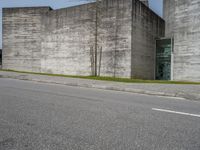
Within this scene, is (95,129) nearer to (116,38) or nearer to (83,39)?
(116,38)

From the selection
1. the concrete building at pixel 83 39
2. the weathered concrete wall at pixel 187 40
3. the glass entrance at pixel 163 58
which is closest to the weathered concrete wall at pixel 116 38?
the concrete building at pixel 83 39

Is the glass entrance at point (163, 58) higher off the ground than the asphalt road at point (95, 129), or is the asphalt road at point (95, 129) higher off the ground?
the glass entrance at point (163, 58)

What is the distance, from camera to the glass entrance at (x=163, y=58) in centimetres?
2091

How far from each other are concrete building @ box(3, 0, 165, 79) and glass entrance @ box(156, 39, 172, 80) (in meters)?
0.58

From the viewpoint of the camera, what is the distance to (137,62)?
19.6 m

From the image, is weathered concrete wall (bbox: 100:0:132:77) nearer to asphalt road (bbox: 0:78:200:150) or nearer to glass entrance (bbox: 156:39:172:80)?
glass entrance (bbox: 156:39:172:80)

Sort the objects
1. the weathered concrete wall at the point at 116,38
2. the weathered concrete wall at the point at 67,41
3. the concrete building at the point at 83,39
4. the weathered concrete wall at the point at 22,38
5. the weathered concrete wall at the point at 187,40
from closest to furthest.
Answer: the weathered concrete wall at the point at 187,40
the weathered concrete wall at the point at 116,38
the concrete building at the point at 83,39
the weathered concrete wall at the point at 67,41
the weathered concrete wall at the point at 22,38

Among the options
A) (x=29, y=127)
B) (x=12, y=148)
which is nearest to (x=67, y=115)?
(x=29, y=127)

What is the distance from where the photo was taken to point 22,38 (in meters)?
27.4

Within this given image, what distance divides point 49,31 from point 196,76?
54.3 ft

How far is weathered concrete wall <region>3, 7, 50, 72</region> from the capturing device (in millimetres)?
26359

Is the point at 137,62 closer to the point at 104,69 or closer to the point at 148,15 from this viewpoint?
the point at 104,69

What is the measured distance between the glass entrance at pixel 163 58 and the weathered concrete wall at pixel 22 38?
1407 centimetres

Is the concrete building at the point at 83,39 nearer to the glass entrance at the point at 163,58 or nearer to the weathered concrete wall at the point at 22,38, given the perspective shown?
the weathered concrete wall at the point at 22,38
